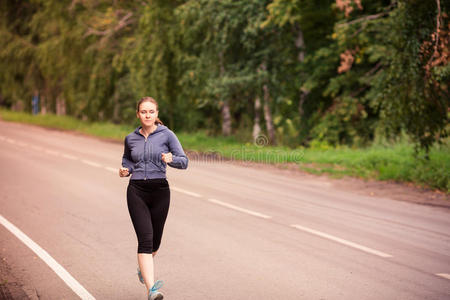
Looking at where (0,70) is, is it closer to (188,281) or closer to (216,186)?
(216,186)

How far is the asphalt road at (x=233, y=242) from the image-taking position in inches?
221

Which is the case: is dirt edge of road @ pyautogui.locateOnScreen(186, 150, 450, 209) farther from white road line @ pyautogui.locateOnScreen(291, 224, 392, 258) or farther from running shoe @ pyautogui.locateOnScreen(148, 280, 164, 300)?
running shoe @ pyautogui.locateOnScreen(148, 280, 164, 300)

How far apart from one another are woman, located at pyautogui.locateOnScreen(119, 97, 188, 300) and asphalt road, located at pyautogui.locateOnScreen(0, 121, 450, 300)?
708 millimetres

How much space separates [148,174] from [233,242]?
8.80 feet

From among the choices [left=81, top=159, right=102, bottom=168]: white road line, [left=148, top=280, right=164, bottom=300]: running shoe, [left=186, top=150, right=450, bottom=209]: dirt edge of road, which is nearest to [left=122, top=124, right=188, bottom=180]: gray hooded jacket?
[left=148, top=280, right=164, bottom=300]: running shoe

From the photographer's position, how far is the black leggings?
16.4 ft

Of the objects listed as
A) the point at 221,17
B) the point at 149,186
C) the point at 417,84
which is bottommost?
the point at 149,186

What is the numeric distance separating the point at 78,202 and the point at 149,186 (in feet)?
18.1

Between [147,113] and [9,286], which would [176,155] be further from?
[9,286]

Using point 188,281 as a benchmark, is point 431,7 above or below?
above

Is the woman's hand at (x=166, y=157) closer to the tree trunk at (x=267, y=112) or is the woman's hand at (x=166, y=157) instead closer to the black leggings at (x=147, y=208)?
the black leggings at (x=147, y=208)

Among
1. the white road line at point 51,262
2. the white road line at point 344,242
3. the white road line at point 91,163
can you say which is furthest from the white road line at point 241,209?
the white road line at point 91,163

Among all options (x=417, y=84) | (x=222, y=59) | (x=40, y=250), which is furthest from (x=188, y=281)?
(x=222, y=59)

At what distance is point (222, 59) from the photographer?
69.9ft
